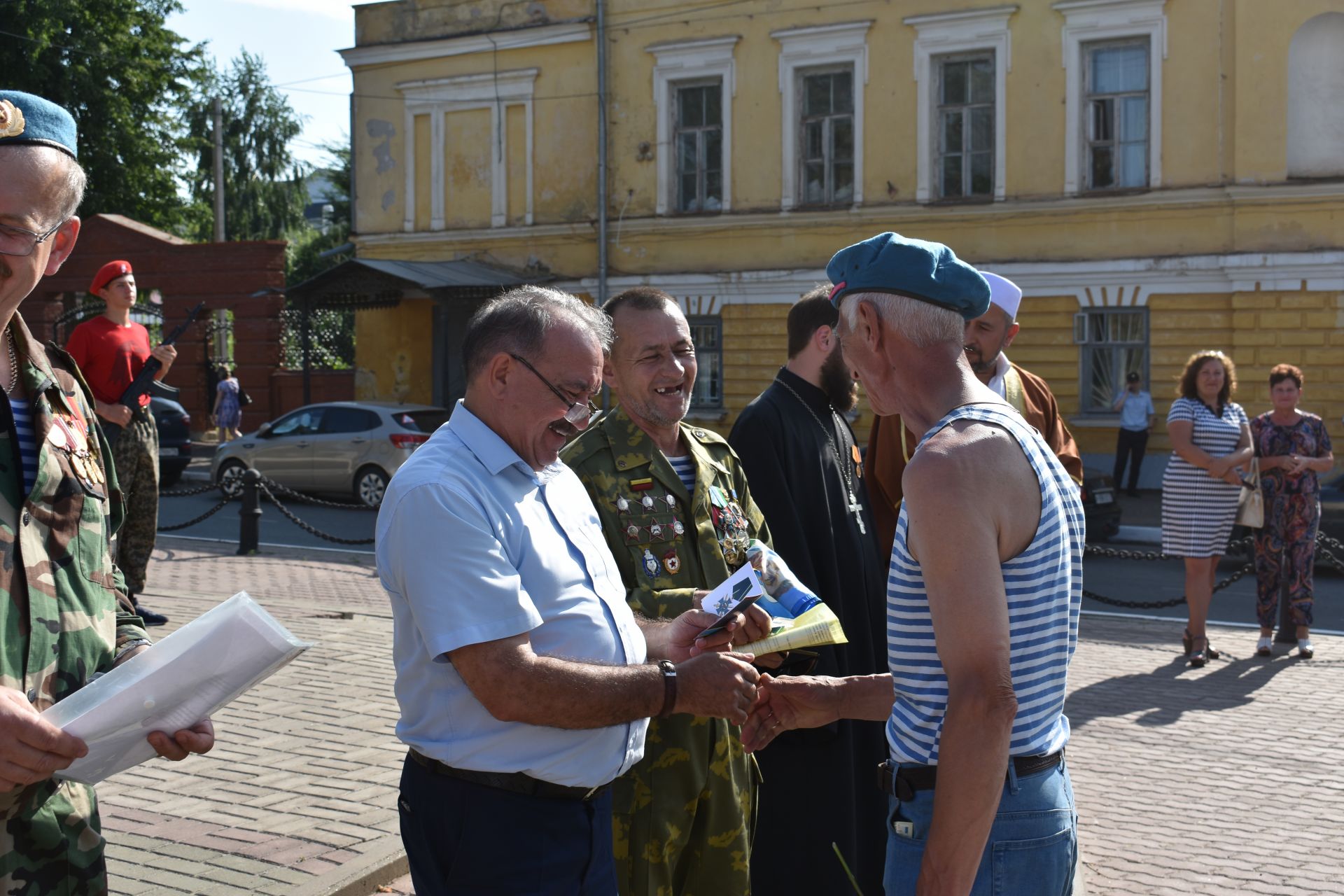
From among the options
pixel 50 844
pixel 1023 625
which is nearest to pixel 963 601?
pixel 1023 625

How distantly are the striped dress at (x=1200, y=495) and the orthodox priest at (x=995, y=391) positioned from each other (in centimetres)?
336

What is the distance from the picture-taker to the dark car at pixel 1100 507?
50.6ft

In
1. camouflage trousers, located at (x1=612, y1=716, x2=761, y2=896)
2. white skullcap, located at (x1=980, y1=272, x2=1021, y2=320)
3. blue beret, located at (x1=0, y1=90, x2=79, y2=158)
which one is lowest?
camouflage trousers, located at (x1=612, y1=716, x2=761, y2=896)

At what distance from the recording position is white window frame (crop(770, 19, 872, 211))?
77.4 ft

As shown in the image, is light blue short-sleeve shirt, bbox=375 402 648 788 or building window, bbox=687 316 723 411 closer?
light blue short-sleeve shirt, bbox=375 402 648 788

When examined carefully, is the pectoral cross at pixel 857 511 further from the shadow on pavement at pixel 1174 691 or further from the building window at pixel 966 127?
the building window at pixel 966 127

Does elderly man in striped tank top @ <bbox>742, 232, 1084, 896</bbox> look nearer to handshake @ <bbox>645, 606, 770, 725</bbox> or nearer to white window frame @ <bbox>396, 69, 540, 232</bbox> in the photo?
handshake @ <bbox>645, 606, 770, 725</bbox>

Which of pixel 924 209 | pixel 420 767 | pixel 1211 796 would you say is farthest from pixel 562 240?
pixel 420 767

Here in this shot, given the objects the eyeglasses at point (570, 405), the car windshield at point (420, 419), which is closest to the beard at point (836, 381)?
the eyeglasses at point (570, 405)

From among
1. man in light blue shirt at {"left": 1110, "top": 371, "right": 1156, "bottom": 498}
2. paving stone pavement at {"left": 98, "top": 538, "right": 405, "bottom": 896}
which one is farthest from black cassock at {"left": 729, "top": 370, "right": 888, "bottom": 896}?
man in light blue shirt at {"left": 1110, "top": 371, "right": 1156, "bottom": 498}

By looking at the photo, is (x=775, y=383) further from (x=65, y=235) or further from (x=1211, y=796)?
(x=1211, y=796)

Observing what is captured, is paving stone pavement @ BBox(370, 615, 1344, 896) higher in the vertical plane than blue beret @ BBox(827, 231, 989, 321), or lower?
lower

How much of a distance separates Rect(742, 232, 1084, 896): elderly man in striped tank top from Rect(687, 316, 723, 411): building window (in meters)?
22.8

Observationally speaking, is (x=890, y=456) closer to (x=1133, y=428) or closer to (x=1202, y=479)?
(x=1202, y=479)
